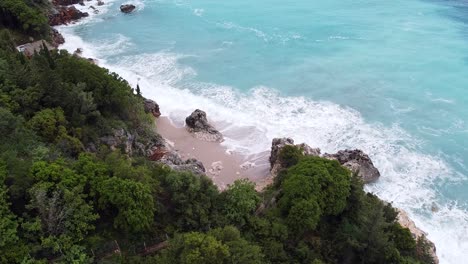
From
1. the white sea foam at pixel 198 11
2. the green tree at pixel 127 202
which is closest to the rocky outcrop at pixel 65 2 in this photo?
the white sea foam at pixel 198 11

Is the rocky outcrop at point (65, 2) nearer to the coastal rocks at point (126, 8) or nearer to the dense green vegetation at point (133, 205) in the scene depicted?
the coastal rocks at point (126, 8)

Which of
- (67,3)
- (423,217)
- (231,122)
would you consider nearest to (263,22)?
(231,122)

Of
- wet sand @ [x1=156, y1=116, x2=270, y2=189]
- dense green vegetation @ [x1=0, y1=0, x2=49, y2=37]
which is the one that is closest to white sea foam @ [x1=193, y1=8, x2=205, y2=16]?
dense green vegetation @ [x1=0, y1=0, x2=49, y2=37]

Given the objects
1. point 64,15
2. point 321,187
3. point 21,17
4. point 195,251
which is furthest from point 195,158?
point 64,15

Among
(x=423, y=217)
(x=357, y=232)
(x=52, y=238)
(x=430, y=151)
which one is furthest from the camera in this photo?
(x=430, y=151)

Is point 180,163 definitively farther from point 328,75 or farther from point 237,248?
point 328,75

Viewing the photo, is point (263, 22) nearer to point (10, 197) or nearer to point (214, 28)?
point (214, 28)
